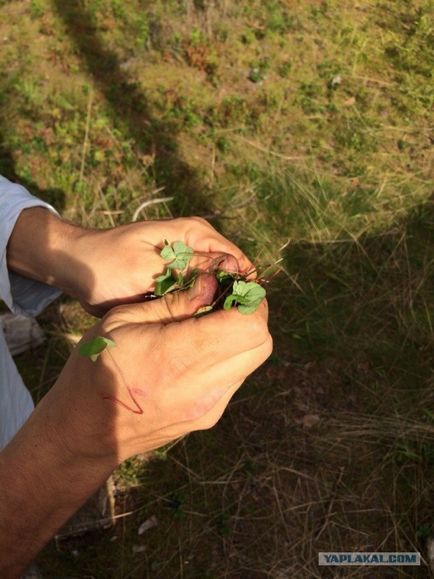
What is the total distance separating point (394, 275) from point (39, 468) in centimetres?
302

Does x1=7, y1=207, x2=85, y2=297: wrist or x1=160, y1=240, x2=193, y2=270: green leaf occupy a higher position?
x1=7, y1=207, x2=85, y2=297: wrist

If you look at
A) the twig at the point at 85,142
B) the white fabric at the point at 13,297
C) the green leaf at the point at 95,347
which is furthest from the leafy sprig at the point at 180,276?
the twig at the point at 85,142

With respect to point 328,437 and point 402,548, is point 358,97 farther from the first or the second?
point 402,548

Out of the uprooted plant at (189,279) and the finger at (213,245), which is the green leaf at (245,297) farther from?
the finger at (213,245)

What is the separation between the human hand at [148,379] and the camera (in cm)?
145

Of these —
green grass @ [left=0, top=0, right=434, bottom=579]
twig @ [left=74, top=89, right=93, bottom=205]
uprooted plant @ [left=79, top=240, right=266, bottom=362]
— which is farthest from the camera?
twig @ [left=74, top=89, right=93, bottom=205]

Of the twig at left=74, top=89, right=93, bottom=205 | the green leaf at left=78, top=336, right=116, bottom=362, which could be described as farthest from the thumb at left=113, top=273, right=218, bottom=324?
the twig at left=74, top=89, right=93, bottom=205

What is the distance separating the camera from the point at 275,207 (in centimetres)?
411

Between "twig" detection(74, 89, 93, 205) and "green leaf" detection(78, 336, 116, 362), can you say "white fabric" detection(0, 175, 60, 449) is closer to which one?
"green leaf" detection(78, 336, 116, 362)

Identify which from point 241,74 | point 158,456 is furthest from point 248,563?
point 241,74

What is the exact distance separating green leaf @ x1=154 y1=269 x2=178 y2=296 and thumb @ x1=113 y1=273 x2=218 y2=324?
0.18 metres

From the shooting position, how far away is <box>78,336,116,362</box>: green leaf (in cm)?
145

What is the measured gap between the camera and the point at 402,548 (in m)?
2.91

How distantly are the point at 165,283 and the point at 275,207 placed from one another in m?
2.44
